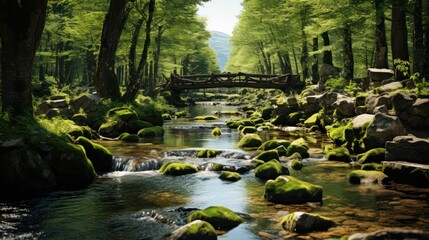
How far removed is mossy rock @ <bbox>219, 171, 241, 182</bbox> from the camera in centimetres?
1087

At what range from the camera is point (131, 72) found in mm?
25344

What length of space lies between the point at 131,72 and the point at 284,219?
64.3 feet

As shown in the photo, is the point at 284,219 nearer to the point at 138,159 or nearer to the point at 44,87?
the point at 138,159

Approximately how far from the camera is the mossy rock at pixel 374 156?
12125 mm

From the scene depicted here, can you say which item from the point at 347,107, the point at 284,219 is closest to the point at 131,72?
the point at 347,107

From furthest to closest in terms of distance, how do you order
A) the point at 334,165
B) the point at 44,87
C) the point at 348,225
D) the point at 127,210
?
the point at 44,87 < the point at 334,165 < the point at 127,210 < the point at 348,225

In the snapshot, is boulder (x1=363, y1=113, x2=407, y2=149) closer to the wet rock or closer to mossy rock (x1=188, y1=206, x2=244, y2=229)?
mossy rock (x1=188, y1=206, x2=244, y2=229)

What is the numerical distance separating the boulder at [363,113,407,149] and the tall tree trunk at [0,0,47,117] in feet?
31.5

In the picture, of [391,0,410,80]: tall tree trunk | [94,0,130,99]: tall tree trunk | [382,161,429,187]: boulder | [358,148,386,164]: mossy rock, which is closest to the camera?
[382,161,429,187]: boulder

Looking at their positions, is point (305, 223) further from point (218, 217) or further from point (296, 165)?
point (296, 165)

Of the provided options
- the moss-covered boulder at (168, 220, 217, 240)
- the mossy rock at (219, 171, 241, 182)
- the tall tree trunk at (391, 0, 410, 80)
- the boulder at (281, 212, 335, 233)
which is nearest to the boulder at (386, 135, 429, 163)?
the mossy rock at (219, 171, 241, 182)

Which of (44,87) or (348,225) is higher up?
(44,87)

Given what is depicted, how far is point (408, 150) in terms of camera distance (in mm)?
10508

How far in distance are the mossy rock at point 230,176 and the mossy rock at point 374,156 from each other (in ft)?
12.7
